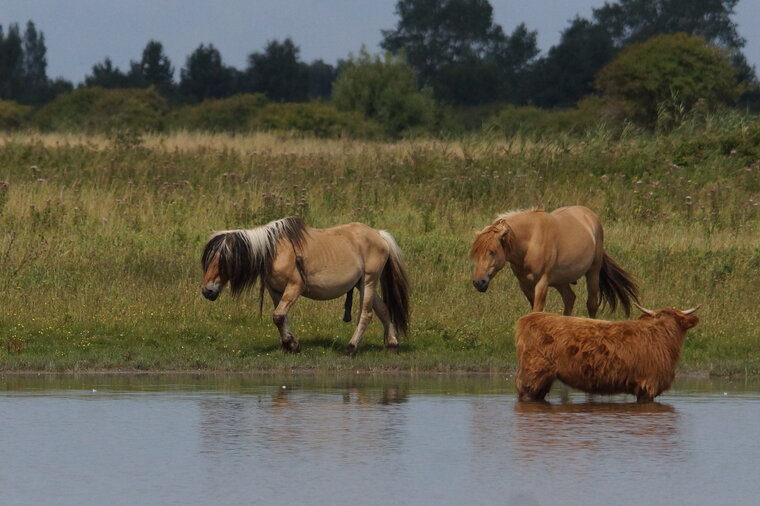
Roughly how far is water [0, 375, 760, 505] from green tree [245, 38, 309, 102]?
83991mm

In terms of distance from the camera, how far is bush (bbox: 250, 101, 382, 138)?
42500mm

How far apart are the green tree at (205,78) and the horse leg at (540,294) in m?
80.1

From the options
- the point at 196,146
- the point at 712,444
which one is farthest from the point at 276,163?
the point at 712,444

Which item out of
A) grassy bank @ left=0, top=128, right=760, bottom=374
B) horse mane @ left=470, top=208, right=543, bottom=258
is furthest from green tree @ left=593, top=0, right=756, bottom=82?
horse mane @ left=470, top=208, right=543, bottom=258

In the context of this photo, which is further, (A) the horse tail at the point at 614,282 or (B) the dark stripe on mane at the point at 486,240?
(A) the horse tail at the point at 614,282

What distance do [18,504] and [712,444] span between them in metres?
4.53

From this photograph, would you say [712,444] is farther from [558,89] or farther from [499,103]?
[558,89]

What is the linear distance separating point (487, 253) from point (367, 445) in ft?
→ 16.6

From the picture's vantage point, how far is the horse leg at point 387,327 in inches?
578

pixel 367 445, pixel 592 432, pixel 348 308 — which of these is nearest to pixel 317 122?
pixel 348 308

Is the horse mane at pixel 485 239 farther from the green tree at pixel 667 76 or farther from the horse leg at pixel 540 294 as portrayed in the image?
the green tree at pixel 667 76

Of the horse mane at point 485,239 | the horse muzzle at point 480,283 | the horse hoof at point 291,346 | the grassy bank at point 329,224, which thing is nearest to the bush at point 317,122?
the grassy bank at point 329,224

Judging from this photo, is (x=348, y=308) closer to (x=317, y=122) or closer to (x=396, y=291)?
(x=396, y=291)

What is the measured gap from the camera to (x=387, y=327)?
Result: 14.7m
